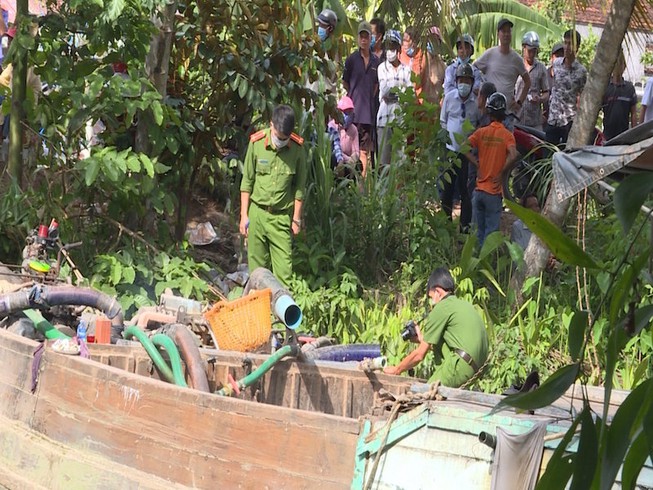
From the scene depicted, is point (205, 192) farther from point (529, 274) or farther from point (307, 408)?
point (307, 408)

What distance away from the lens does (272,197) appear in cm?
1011

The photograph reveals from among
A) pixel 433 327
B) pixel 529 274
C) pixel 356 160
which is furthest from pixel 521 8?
pixel 433 327

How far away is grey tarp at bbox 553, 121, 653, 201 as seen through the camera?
4667 millimetres

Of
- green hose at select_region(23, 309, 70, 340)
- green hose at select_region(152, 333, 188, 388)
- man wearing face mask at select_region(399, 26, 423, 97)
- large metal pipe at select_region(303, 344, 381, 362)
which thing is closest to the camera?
green hose at select_region(152, 333, 188, 388)

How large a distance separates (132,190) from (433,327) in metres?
4.33

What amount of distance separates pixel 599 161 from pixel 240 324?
3511mm

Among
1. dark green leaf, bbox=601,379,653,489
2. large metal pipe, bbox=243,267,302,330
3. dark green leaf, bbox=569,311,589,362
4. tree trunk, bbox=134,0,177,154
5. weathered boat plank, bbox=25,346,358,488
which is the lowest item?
weathered boat plank, bbox=25,346,358,488

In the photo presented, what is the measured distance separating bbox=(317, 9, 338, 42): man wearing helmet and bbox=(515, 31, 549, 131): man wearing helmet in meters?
2.22

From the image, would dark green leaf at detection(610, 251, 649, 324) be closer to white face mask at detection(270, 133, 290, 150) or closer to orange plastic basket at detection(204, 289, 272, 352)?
orange plastic basket at detection(204, 289, 272, 352)

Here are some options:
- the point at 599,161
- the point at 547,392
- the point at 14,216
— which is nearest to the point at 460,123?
the point at 14,216

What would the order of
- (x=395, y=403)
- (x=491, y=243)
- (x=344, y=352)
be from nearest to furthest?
1. (x=395, y=403)
2. (x=344, y=352)
3. (x=491, y=243)

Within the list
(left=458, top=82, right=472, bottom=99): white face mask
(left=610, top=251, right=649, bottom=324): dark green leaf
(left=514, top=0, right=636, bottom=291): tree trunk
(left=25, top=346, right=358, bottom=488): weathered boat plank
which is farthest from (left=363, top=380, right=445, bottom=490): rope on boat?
(left=458, top=82, right=472, bottom=99): white face mask

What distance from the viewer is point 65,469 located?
6.89 metres

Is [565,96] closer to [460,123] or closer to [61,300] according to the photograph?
[460,123]
